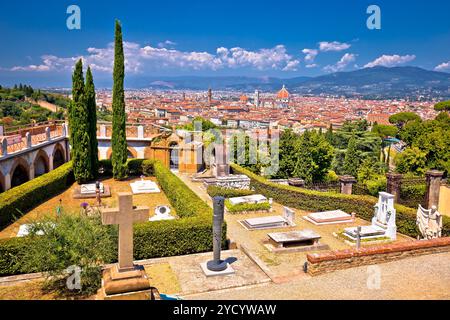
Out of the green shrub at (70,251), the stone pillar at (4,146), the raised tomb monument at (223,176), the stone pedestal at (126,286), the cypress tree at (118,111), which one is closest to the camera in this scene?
the stone pedestal at (126,286)

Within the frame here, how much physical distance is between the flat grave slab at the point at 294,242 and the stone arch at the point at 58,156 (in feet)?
59.3

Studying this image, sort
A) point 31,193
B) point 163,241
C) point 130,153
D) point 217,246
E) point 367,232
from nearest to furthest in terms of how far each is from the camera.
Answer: point 217,246, point 163,241, point 367,232, point 31,193, point 130,153

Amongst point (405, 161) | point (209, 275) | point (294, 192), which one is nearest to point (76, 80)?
point (294, 192)

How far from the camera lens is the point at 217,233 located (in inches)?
392

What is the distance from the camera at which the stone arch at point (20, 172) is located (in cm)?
2050

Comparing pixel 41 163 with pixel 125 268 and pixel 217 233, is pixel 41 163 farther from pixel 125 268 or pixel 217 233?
pixel 125 268

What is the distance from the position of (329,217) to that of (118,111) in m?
12.8

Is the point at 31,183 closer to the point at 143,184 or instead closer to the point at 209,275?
the point at 143,184

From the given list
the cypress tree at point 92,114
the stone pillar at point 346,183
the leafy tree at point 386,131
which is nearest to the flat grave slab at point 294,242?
the stone pillar at point 346,183

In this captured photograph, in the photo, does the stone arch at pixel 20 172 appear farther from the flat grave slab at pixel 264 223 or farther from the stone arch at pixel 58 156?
the flat grave slab at pixel 264 223

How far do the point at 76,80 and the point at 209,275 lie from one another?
14.6 metres

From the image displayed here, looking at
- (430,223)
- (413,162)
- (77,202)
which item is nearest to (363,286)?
(430,223)
